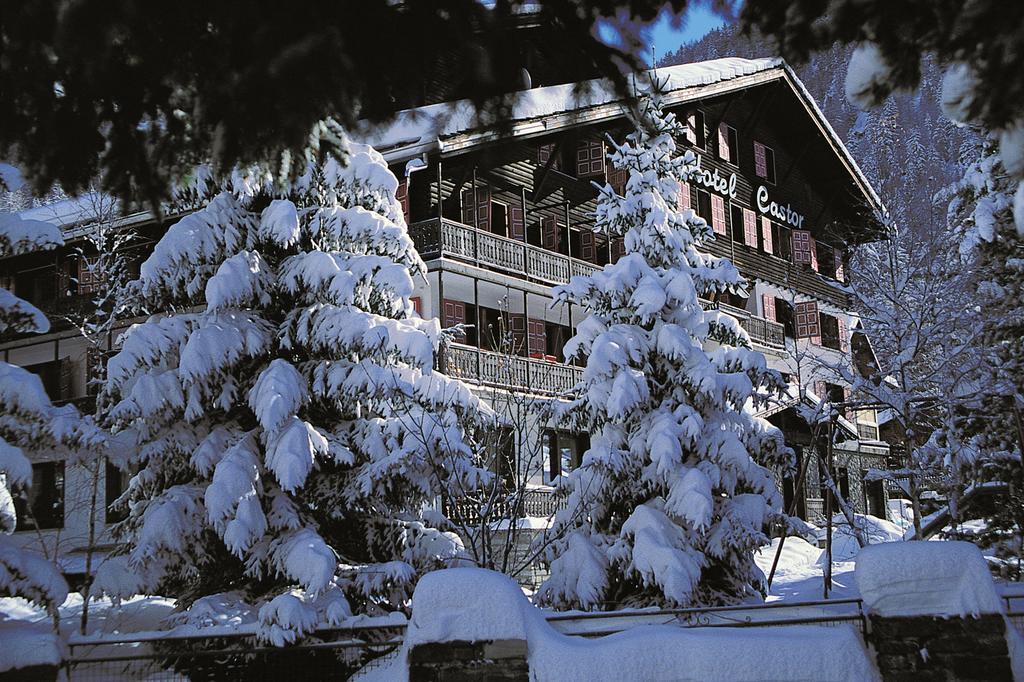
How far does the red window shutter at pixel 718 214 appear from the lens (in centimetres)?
3528

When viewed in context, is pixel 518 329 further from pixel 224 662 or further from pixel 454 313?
pixel 224 662

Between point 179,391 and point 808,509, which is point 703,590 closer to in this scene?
point 179,391

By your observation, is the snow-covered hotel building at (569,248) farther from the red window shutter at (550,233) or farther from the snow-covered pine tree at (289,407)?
the snow-covered pine tree at (289,407)

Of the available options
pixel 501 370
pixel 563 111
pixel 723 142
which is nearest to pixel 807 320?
pixel 723 142

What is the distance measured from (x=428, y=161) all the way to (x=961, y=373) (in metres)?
11.9

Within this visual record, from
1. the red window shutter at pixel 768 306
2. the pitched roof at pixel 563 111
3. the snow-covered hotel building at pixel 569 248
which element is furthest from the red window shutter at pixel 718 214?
the pitched roof at pixel 563 111

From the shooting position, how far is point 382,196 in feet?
47.0

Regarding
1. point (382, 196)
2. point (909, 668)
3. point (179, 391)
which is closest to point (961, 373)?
point (382, 196)

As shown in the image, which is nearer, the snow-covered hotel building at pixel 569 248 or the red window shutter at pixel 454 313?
the snow-covered hotel building at pixel 569 248

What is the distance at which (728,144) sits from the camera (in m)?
36.4

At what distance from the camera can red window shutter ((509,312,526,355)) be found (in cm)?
2662

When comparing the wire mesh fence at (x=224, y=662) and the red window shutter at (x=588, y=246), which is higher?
the red window shutter at (x=588, y=246)

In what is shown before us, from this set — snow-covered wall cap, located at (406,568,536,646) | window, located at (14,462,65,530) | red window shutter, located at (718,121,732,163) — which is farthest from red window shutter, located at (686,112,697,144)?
snow-covered wall cap, located at (406,568,536,646)

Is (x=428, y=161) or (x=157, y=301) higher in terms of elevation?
(x=428, y=161)
